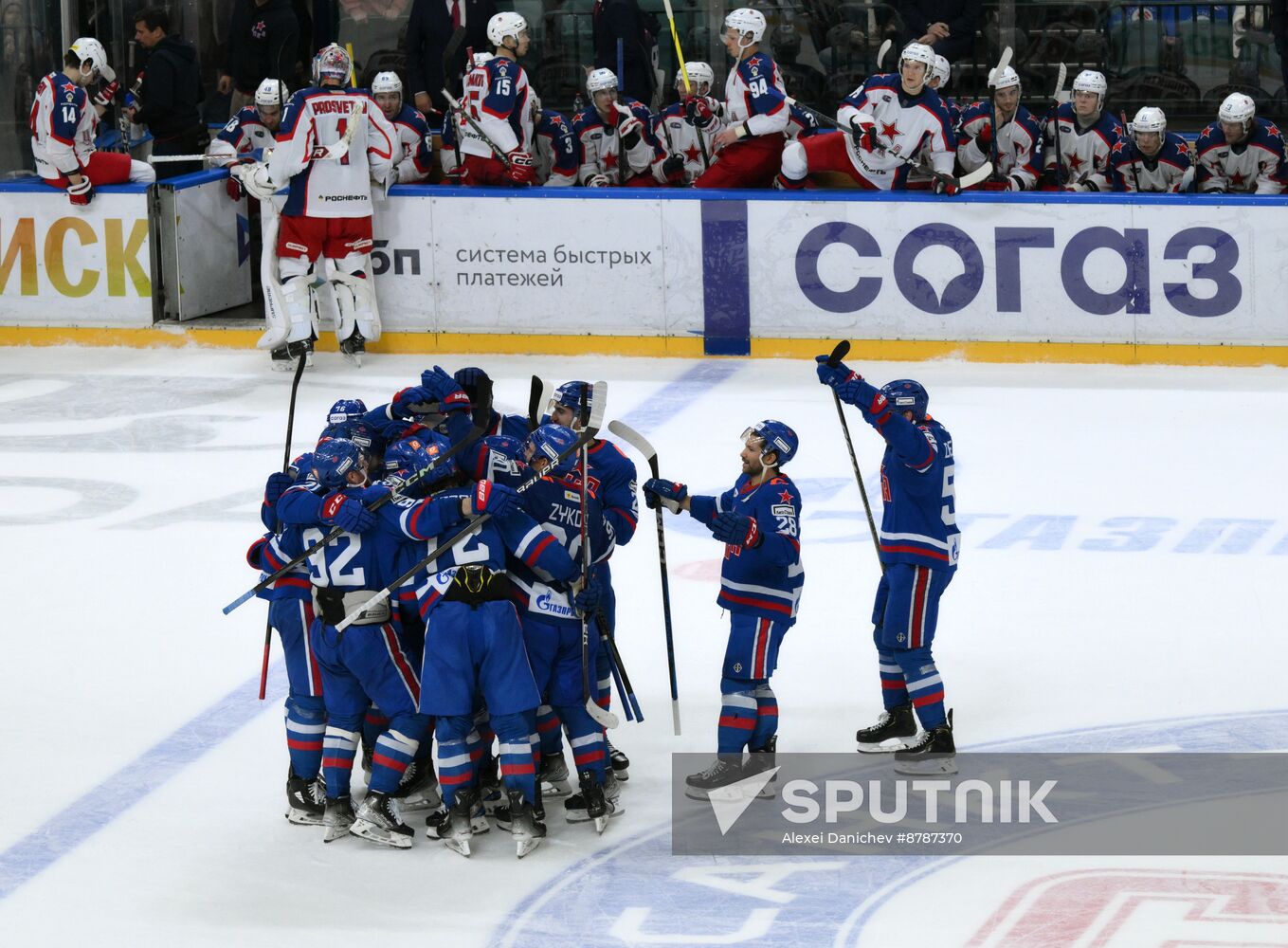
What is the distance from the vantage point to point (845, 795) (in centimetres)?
599

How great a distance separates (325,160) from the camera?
41.2ft

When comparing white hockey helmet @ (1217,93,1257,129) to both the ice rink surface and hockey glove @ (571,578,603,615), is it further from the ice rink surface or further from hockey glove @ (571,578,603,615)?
hockey glove @ (571,578,603,615)

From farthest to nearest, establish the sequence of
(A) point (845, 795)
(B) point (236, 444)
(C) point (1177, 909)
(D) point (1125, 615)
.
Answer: (B) point (236, 444) → (D) point (1125, 615) → (A) point (845, 795) → (C) point (1177, 909)

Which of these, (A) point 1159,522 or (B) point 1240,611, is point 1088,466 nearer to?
(A) point 1159,522

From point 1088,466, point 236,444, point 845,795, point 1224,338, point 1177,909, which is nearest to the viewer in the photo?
point 1177,909

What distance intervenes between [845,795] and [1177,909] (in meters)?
1.15

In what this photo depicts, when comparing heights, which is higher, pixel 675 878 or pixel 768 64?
pixel 768 64

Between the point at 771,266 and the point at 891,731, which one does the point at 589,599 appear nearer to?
the point at 891,731

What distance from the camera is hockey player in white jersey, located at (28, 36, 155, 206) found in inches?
519

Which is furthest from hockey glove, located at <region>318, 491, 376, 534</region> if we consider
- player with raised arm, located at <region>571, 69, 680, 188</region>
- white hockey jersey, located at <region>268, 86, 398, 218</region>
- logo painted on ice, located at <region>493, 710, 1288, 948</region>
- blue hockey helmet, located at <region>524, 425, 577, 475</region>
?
player with raised arm, located at <region>571, 69, 680, 188</region>

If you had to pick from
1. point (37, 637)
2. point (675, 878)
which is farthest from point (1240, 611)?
point (37, 637)

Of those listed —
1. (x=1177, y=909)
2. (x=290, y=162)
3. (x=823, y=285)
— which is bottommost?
(x=1177, y=909)

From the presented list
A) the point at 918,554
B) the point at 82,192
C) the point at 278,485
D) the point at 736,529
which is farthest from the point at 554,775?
the point at 82,192

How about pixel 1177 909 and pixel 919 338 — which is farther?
pixel 919 338
